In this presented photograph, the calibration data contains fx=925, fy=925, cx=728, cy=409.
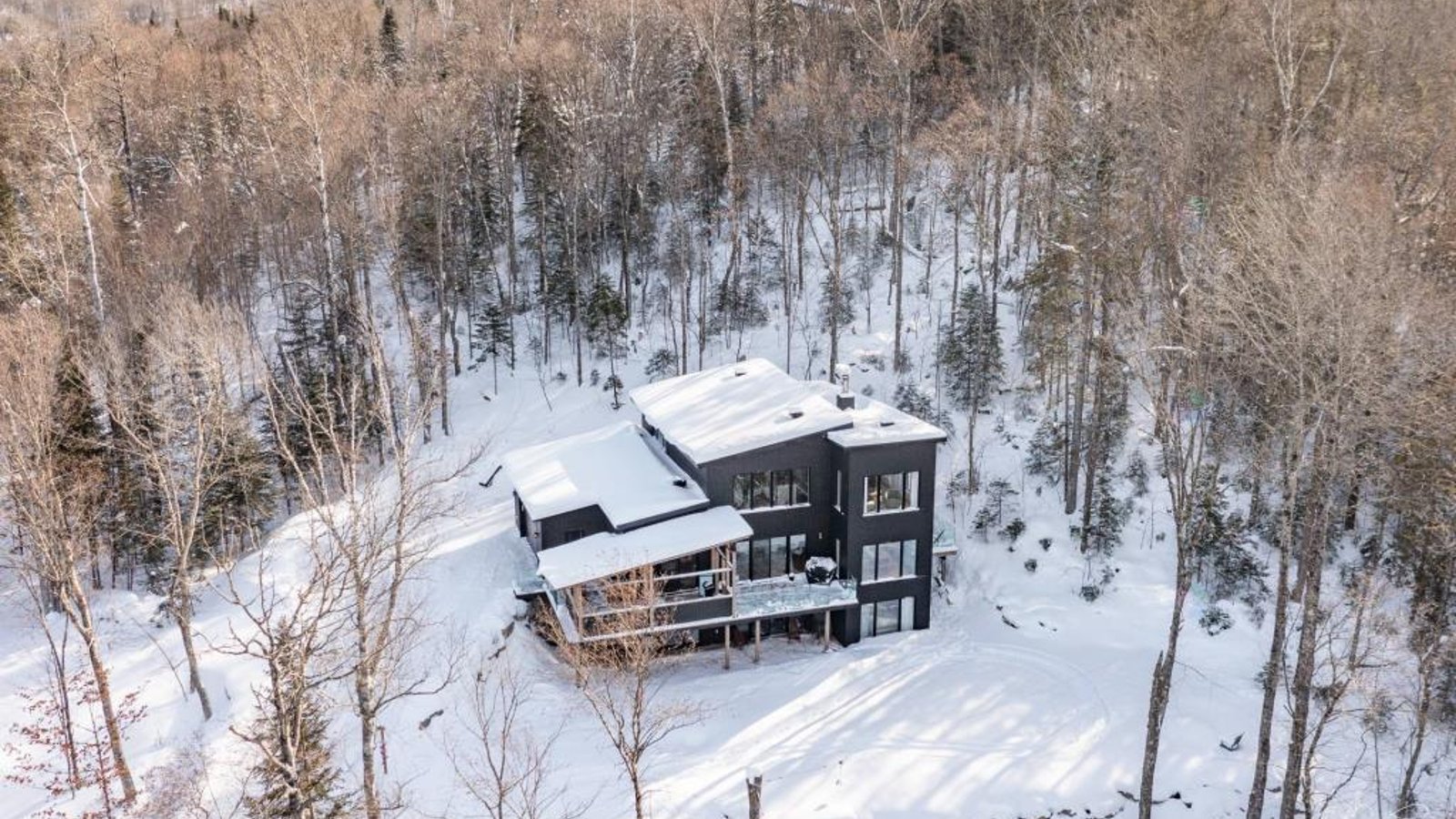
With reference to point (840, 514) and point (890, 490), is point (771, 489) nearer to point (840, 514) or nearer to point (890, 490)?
point (840, 514)

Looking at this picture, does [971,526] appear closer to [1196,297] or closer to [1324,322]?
[1196,297]

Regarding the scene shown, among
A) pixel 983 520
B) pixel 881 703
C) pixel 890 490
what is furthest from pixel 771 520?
pixel 983 520

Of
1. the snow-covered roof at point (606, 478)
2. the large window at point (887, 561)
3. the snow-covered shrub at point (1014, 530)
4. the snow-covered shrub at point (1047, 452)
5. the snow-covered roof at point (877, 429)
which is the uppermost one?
the snow-covered roof at point (877, 429)

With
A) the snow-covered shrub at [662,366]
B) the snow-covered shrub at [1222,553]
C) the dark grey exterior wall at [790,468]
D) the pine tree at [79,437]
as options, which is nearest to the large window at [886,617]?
the dark grey exterior wall at [790,468]

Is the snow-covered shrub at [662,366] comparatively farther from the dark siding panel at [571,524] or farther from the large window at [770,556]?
the large window at [770,556]

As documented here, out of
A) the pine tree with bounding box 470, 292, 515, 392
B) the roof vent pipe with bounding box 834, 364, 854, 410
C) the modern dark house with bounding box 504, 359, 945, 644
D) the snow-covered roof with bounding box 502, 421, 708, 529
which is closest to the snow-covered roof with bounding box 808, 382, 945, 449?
the modern dark house with bounding box 504, 359, 945, 644

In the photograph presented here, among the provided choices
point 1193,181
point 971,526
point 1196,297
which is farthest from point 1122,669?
point 1193,181
